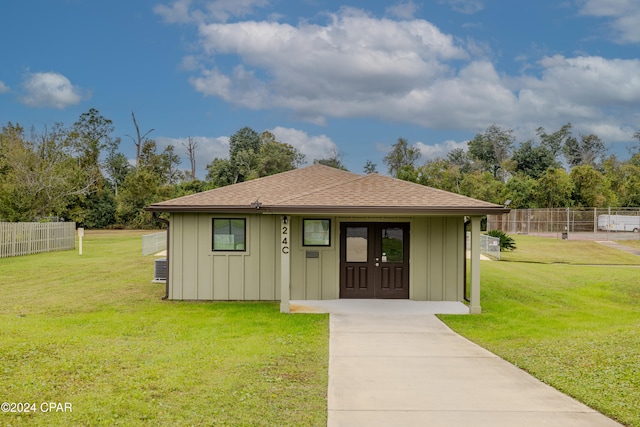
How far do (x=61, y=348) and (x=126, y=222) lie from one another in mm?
47242

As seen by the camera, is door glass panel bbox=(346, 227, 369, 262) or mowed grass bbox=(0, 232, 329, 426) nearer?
mowed grass bbox=(0, 232, 329, 426)

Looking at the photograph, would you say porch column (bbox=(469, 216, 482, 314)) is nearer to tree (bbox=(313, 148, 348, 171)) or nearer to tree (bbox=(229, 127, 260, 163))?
tree (bbox=(229, 127, 260, 163))

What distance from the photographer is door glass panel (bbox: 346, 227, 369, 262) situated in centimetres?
1312

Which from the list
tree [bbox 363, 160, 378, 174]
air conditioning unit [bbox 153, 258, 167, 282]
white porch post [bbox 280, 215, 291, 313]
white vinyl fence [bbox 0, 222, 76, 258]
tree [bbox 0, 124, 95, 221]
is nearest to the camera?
white porch post [bbox 280, 215, 291, 313]

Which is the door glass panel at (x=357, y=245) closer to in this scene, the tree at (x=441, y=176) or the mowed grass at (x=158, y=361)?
the mowed grass at (x=158, y=361)

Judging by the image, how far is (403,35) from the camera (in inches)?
1238

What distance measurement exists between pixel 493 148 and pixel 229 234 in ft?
224

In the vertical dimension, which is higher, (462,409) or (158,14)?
(158,14)

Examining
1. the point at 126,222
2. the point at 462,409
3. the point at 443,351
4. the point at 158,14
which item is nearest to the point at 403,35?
the point at 158,14

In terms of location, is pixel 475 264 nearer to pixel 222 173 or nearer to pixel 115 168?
pixel 222 173

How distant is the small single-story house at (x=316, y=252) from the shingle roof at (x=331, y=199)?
54mm

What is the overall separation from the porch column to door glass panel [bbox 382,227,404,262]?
202 cm

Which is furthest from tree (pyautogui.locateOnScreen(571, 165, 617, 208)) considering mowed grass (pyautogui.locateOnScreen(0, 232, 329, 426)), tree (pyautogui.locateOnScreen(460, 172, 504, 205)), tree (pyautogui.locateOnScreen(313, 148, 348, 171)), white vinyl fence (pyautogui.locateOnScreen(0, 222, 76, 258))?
mowed grass (pyautogui.locateOnScreen(0, 232, 329, 426))

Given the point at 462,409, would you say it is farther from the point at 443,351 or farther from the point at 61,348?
the point at 61,348
